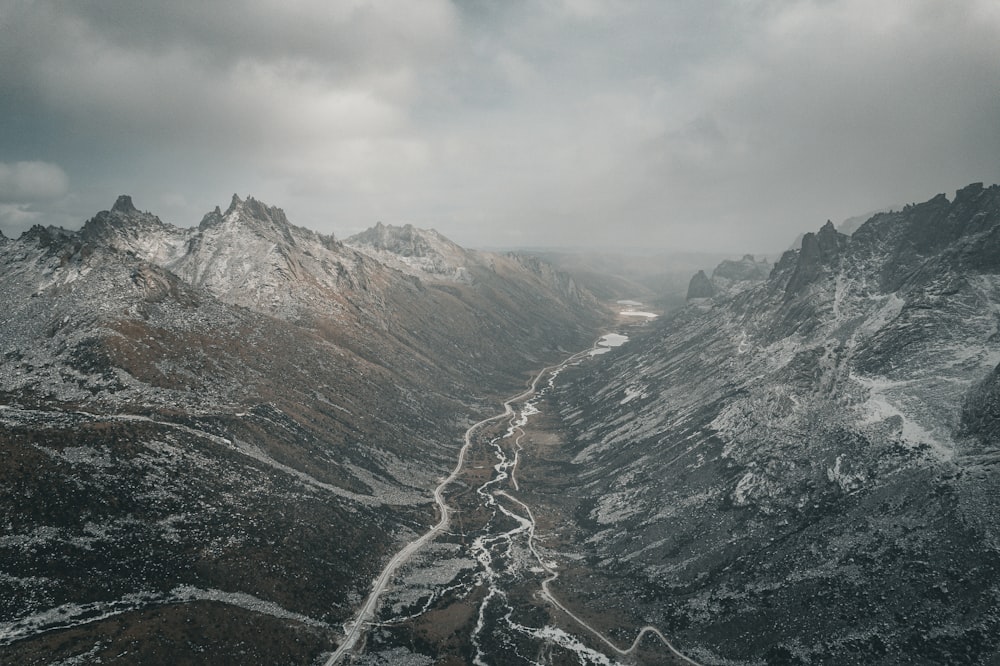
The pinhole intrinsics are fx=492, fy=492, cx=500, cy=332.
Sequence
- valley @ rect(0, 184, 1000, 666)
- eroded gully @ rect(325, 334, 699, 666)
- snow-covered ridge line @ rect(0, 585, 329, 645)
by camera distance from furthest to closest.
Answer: eroded gully @ rect(325, 334, 699, 666), valley @ rect(0, 184, 1000, 666), snow-covered ridge line @ rect(0, 585, 329, 645)

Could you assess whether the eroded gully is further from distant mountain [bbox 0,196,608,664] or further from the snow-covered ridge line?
the snow-covered ridge line

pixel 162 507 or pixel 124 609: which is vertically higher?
pixel 162 507

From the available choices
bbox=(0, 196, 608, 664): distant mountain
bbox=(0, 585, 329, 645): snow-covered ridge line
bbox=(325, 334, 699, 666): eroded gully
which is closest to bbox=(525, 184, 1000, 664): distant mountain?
bbox=(325, 334, 699, 666): eroded gully

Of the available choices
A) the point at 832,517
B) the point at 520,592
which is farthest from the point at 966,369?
the point at 520,592

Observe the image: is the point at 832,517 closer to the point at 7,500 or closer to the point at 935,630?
the point at 935,630

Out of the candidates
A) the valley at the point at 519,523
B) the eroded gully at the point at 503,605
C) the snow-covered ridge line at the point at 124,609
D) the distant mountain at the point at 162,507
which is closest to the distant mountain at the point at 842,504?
the valley at the point at 519,523

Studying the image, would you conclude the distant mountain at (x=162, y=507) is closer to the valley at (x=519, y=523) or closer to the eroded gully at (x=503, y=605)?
the valley at (x=519, y=523)

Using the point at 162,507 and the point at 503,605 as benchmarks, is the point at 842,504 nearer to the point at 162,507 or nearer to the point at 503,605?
the point at 503,605

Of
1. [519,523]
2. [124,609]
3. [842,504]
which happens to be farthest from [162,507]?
[842,504]

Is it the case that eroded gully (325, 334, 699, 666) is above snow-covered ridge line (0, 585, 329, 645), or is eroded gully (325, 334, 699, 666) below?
below

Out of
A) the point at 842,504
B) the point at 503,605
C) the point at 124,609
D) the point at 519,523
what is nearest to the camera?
the point at 124,609
